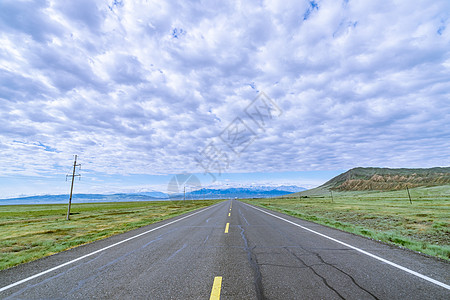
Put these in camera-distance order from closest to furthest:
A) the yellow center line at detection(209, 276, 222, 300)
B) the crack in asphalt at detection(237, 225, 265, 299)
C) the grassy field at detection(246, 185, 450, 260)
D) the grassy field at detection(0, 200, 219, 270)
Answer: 1. the yellow center line at detection(209, 276, 222, 300)
2. the crack in asphalt at detection(237, 225, 265, 299)
3. the grassy field at detection(0, 200, 219, 270)
4. the grassy field at detection(246, 185, 450, 260)

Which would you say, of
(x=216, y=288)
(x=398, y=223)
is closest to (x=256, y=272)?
(x=216, y=288)

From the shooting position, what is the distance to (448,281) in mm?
4203

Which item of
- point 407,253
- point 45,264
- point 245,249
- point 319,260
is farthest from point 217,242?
point 407,253

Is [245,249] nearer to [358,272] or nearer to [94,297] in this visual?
[358,272]

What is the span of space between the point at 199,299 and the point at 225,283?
794 millimetres

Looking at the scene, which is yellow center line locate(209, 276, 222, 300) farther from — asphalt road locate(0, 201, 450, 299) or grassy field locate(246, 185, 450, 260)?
grassy field locate(246, 185, 450, 260)

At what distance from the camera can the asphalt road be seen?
12.6 feet

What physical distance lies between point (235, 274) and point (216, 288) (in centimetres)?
89

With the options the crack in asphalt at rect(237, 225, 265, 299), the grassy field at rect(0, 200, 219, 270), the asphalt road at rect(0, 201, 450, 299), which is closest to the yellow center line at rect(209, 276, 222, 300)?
the asphalt road at rect(0, 201, 450, 299)

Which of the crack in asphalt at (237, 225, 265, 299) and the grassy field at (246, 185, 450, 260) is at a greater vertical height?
the crack in asphalt at (237, 225, 265, 299)

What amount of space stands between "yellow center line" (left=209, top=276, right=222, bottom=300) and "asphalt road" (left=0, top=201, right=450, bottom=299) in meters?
0.02

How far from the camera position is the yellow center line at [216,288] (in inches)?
142

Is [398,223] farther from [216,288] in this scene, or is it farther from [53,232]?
[53,232]

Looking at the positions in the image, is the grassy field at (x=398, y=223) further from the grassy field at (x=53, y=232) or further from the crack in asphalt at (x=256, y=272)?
the grassy field at (x=53, y=232)
